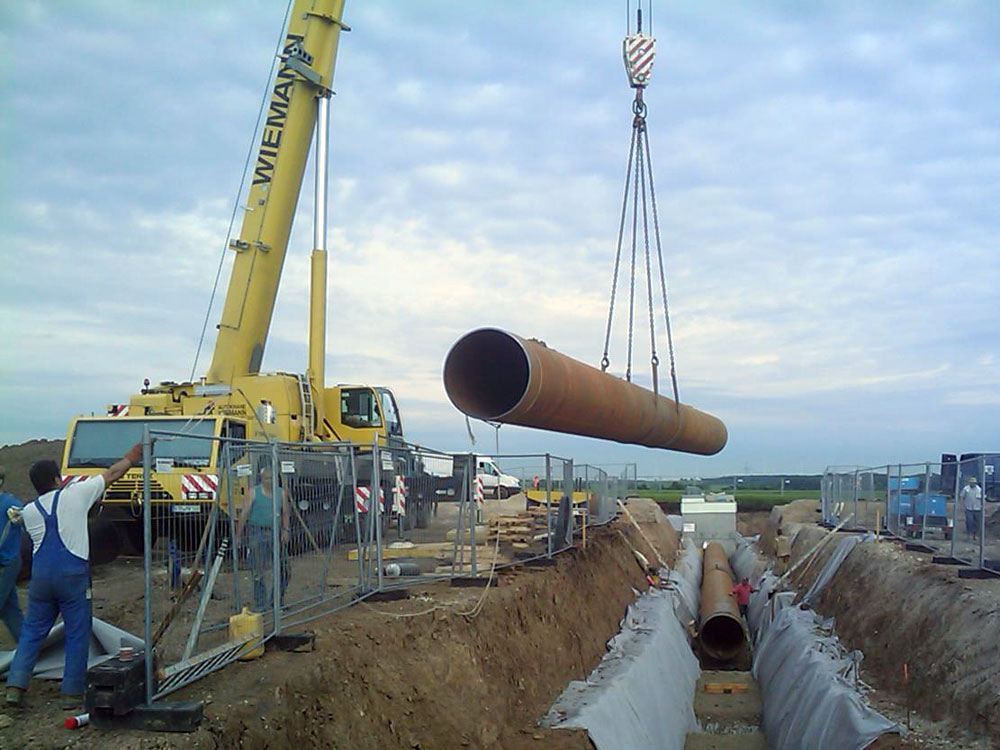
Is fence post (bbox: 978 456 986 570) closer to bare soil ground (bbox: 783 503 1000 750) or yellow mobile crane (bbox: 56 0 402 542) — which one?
bare soil ground (bbox: 783 503 1000 750)

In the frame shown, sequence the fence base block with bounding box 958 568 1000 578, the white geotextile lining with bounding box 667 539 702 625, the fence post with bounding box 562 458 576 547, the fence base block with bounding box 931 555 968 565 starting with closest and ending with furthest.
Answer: the fence base block with bounding box 958 568 1000 578 < the fence base block with bounding box 931 555 968 565 < the fence post with bounding box 562 458 576 547 < the white geotextile lining with bounding box 667 539 702 625

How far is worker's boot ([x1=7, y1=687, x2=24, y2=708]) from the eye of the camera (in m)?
Result: 5.80

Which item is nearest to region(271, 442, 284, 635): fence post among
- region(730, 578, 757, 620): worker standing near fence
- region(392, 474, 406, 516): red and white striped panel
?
region(392, 474, 406, 516): red and white striped panel

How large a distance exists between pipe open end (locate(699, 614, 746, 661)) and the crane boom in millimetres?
9396

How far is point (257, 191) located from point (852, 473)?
13.8 metres

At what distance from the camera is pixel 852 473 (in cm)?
2014

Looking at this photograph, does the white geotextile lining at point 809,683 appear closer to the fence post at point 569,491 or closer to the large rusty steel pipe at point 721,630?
the large rusty steel pipe at point 721,630

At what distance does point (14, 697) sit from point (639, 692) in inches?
258

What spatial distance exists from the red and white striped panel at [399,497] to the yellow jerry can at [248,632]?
3.71 metres

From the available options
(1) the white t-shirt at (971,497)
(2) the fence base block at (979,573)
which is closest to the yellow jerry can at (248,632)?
(2) the fence base block at (979,573)

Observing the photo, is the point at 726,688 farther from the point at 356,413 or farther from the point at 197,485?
the point at 197,485

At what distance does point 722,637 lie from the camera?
56.0 ft

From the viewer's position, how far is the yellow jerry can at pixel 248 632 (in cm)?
677

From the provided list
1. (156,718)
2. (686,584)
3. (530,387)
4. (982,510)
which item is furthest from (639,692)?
(686,584)
